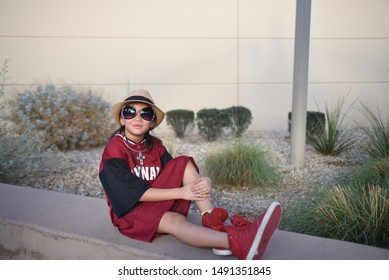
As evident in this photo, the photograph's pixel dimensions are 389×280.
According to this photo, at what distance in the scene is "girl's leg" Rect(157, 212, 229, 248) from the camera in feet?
6.59

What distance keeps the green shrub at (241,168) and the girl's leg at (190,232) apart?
2.02 m

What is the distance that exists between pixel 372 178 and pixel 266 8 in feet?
17.9

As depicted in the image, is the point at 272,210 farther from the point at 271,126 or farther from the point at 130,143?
the point at 271,126

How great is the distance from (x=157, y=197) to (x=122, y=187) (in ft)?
0.70

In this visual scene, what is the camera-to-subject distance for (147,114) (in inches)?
91.3

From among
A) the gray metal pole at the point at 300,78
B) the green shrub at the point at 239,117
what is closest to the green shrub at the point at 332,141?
the gray metal pole at the point at 300,78

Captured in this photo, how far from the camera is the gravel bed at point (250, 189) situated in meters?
3.83

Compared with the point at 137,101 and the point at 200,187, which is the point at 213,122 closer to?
the point at 137,101

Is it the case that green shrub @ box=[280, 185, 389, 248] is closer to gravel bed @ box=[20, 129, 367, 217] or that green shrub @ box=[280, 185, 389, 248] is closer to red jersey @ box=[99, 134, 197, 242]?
gravel bed @ box=[20, 129, 367, 217]

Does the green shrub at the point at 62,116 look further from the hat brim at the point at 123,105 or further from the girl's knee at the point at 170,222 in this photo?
the girl's knee at the point at 170,222

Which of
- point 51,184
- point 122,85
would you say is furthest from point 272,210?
point 122,85

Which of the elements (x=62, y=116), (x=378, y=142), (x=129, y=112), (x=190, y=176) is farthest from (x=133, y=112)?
(x=62, y=116)

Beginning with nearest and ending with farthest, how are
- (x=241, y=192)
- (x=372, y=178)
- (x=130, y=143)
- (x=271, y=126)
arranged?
(x=130, y=143) < (x=372, y=178) < (x=241, y=192) < (x=271, y=126)
